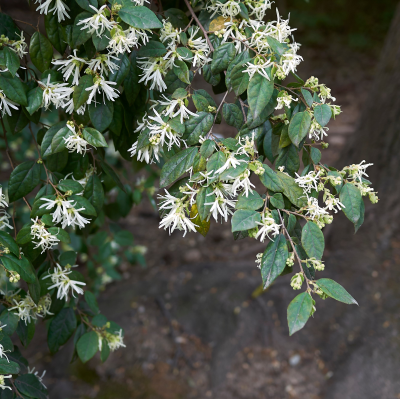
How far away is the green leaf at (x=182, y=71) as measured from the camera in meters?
0.74

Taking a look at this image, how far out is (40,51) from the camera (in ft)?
2.61

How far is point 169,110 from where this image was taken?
2.36 ft

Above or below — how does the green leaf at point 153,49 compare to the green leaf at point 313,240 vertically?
above

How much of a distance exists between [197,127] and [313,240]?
0.32m

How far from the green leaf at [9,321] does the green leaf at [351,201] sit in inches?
30.9

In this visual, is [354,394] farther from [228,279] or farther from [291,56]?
[291,56]

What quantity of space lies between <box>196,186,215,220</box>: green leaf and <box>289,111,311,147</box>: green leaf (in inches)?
7.4

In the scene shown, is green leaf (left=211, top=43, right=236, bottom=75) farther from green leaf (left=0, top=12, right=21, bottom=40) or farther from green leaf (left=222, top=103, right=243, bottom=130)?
green leaf (left=0, top=12, right=21, bottom=40)

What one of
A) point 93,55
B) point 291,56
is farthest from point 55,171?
point 291,56

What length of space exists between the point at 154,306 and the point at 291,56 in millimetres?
2034

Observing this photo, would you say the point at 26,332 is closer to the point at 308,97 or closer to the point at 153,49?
the point at 153,49

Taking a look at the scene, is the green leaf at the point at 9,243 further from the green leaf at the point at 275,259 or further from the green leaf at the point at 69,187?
the green leaf at the point at 275,259

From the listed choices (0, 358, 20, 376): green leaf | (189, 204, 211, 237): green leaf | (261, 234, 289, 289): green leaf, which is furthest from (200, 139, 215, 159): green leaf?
(0, 358, 20, 376): green leaf

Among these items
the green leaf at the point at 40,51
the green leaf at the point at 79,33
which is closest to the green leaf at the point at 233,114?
the green leaf at the point at 79,33
